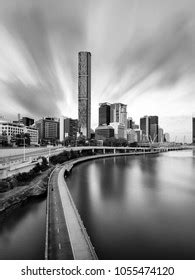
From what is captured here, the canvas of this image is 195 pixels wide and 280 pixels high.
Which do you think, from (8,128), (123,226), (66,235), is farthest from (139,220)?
(8,128)

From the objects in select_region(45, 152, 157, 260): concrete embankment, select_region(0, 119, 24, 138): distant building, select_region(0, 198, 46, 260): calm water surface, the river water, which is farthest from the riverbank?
select_region(0, 119, 24, 138): distant building

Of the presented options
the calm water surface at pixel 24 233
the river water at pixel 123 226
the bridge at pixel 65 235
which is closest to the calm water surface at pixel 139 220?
the river water at pixel 123 226

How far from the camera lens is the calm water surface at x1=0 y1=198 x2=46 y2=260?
68.2ft

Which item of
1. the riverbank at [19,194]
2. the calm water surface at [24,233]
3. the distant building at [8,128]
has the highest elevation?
the distant building at [8,128]

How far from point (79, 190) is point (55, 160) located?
36.9 metres

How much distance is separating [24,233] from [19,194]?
12.1 metres

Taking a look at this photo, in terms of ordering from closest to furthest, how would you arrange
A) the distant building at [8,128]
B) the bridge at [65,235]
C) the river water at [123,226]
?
the bridge at [65,235] → the river water at [123,226] → the distant building at [8,128]

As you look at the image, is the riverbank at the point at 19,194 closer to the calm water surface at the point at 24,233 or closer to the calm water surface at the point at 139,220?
the calm water surface at the point at 24,233

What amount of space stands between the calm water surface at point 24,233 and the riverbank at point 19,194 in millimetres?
1324

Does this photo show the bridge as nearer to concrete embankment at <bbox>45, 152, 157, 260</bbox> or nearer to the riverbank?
concrete embankment at <bbox>45, 152, 157, 260</bbox>

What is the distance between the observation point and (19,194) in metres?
36.2

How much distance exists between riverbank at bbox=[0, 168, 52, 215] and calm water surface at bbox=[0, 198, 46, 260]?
1.32 metres

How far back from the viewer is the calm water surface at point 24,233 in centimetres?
2078

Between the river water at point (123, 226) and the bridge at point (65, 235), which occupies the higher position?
the bridge at point (65, 235)
